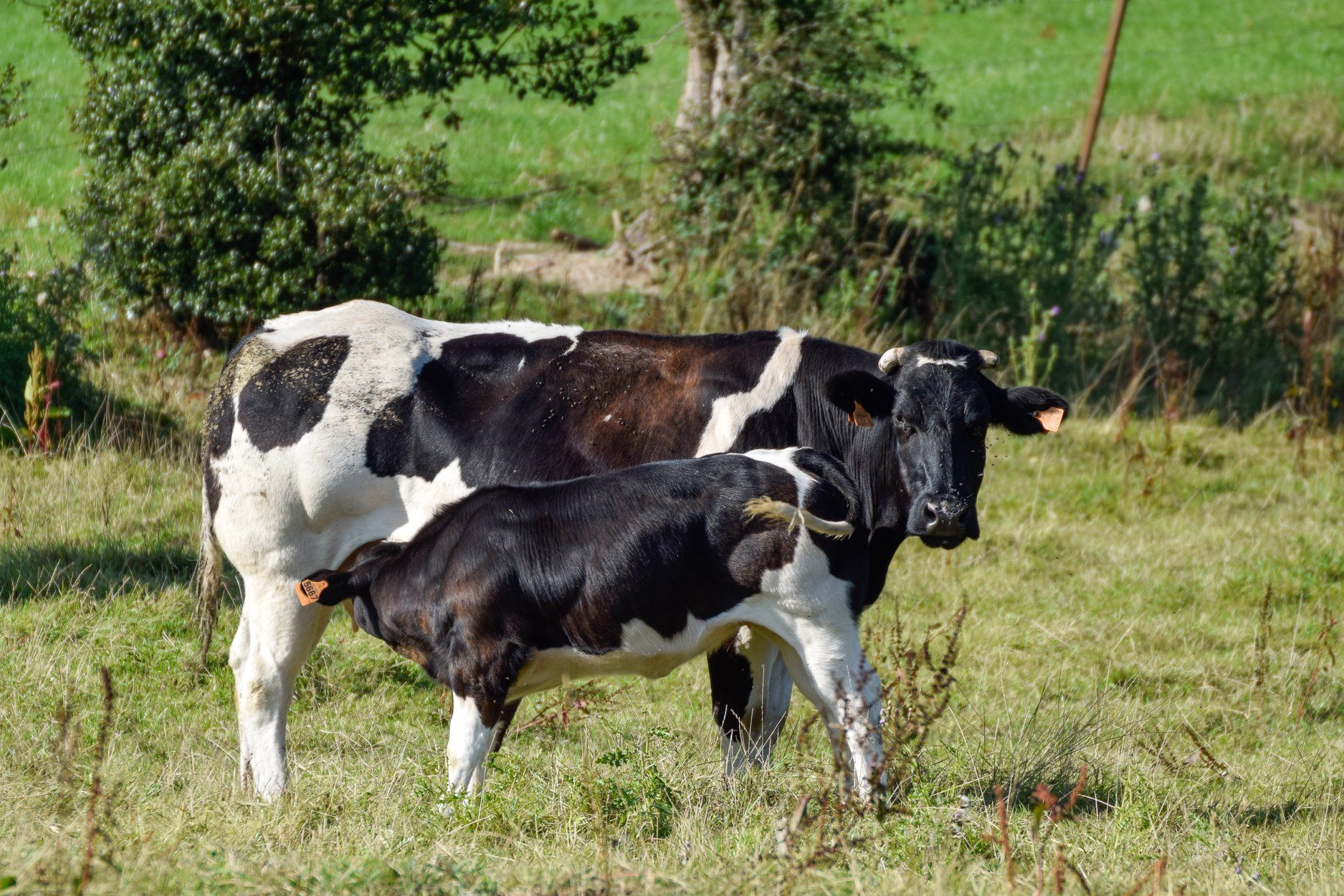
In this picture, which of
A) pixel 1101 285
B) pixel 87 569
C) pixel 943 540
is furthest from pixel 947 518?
pixel 1101 285

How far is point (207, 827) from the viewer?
15.7ft

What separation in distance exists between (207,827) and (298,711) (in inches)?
89.3

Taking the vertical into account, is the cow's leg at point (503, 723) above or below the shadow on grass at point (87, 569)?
above

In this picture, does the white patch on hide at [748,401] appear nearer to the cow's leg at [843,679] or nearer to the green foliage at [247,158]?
the cow's leg at [843,679]

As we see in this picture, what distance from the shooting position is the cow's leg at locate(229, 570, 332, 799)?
20.0 feet

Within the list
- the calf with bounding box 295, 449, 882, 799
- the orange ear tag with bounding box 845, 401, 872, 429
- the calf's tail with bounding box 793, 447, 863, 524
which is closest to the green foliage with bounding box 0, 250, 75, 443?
the calf with bounding box 295, 449, 882, 799

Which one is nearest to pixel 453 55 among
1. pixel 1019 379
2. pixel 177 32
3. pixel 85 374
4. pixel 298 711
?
pixel 177 32

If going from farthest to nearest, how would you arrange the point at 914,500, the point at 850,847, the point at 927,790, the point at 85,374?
the point at 85,374 < the point at 914,500 < the point at 927,790 < the point at 850,847

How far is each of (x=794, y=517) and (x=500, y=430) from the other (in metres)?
1.59

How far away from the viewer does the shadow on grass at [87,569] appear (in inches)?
307

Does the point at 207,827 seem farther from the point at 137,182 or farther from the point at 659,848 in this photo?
the point at 137,182

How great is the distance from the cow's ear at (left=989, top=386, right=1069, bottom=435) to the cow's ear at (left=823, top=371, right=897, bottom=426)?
0.50 m

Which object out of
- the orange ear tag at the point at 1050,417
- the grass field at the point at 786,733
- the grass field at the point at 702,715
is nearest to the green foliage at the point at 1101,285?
the grass field at the point at 702,715

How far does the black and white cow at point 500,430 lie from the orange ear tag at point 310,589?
21.0 inches
